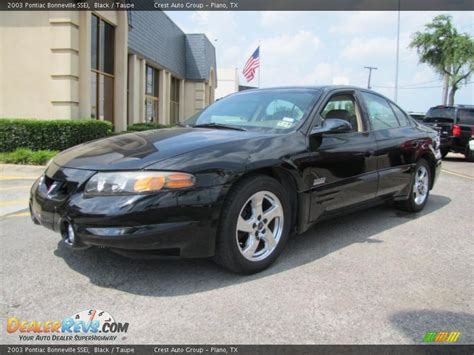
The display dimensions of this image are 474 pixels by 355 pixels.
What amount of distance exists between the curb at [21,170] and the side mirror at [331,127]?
6.38 m

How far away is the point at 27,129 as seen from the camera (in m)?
10.0

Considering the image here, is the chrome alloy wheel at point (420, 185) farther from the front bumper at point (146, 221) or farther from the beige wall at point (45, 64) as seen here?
the beige wall at point (45, 64)

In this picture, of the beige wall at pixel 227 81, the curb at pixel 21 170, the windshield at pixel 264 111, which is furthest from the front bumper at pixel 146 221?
the beige wall at pixel 227 81

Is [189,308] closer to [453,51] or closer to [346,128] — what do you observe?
[346,128]

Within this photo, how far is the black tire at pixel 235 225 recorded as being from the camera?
10.3ft

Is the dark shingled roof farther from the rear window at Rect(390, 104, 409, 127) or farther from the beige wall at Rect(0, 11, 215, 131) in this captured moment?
the rear window at Rect(390, 104, 409, 127)

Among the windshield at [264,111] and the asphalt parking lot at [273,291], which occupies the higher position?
the windshield at [264,111]

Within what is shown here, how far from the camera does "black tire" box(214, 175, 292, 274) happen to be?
123 inches

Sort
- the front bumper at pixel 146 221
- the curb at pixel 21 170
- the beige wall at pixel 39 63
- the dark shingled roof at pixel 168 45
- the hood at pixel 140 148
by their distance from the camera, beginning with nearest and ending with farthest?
the front bumper at pixel 146 221, the hood at pixel 140 148, the curb at pixel 21 170, the beige wall at pixel 39 63, the dark shingled roof at pixel 168 45

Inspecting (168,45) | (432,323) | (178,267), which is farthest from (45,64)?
(168,45)

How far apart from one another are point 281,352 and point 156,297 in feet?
3.34

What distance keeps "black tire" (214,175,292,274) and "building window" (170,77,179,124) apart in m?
21.5

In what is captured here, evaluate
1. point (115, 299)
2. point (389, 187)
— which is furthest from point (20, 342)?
point (389, 187)

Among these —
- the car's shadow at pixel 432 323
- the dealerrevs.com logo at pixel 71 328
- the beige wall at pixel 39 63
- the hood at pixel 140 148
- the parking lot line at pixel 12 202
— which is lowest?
the dealerrevs.com logo at pixel 71 328
